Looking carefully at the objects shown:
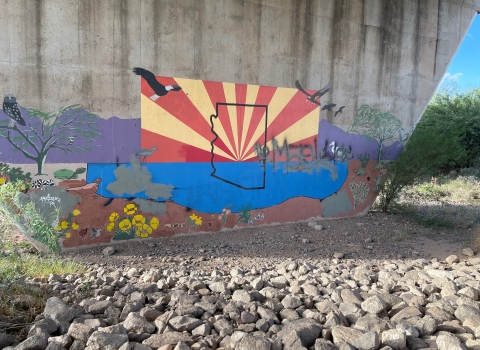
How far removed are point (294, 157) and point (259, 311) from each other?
180 inches

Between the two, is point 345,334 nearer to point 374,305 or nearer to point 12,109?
point 374,305

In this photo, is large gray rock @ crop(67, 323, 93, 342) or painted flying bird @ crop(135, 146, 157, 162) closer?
large gray rock @ crop(67, 323, 93, 342)

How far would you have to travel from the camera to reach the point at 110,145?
19.9ft

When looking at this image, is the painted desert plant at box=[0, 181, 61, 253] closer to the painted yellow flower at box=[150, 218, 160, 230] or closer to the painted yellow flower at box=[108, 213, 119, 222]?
the painted yellow flower at box=[108, 213, 119, 222]

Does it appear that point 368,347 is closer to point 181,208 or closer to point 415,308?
point 415,308

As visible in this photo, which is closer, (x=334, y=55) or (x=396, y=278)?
(x=396, y=278)

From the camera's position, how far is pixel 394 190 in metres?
9.00

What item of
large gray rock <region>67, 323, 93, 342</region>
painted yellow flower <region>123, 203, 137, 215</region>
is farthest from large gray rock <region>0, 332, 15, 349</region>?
painted yellow flower <region>123, 203, 137, 215</region>

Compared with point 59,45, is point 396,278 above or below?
below

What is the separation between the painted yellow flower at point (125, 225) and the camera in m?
6.29

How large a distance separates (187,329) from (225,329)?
1.05 ft

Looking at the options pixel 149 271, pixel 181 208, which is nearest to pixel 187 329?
pixel 149 271

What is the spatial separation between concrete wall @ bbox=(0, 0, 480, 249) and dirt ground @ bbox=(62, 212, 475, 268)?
0.94ft

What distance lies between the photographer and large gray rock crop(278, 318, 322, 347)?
3.02 meters
